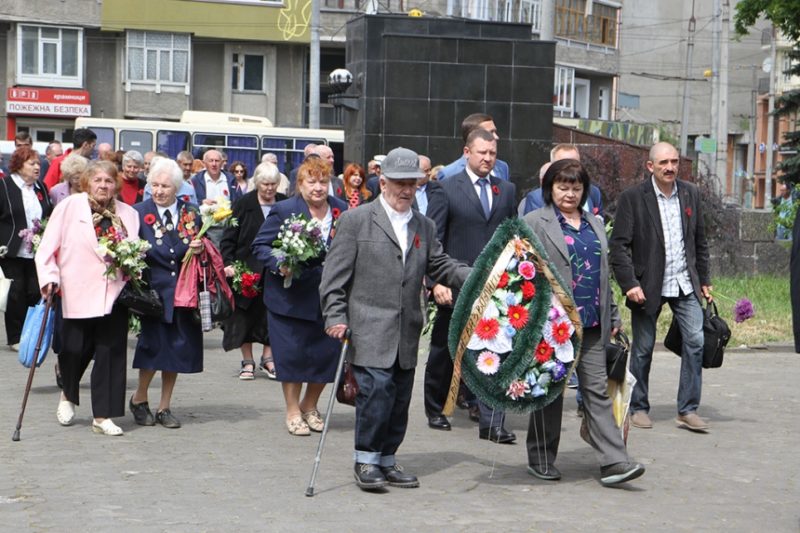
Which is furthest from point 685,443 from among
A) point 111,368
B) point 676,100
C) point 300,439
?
point 676,100

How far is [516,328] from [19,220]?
713 centimetres

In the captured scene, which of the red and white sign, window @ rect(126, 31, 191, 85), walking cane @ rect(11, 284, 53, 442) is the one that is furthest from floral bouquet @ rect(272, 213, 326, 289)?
window @ rect(126, 31, 191, 85)

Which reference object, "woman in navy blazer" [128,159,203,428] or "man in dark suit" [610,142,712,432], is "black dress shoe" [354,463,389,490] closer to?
"woman in navy blazer" [128,159,203,428]

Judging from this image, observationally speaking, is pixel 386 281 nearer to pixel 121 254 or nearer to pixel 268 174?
pixel 121 254

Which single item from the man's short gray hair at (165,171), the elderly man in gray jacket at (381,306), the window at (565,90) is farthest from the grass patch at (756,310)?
the window at (565,90)

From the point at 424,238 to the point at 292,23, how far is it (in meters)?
50.4

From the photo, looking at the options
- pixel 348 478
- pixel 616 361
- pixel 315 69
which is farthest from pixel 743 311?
pixel 315 69

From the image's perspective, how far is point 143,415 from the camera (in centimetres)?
1006

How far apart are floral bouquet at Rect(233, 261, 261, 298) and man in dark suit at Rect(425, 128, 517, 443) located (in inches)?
89.4

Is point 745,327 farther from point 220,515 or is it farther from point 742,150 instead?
point 742,150

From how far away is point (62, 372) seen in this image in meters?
9.86

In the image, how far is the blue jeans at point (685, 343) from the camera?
34.4 ft

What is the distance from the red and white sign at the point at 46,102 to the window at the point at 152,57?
7.82 feet

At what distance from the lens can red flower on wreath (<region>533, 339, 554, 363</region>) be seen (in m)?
8.05
